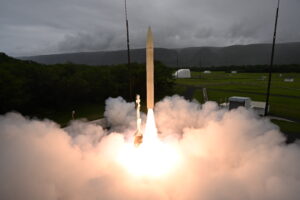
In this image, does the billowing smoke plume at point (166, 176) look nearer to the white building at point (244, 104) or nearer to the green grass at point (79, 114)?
the white building at point (244, 104)

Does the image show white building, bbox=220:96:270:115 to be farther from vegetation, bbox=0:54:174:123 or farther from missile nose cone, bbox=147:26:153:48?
missile nose cone, bbox=147:26:153:48

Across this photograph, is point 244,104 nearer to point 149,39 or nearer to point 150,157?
point 150,157

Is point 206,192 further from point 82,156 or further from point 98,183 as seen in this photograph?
point 82,156

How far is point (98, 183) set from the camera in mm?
13180

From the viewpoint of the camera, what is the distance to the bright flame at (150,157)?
635 inches

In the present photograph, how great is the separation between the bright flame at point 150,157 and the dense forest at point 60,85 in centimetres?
1129

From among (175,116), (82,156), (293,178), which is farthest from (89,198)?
(175,116)

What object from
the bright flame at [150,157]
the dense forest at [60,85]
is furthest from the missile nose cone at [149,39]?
the dense forest at [60,85]

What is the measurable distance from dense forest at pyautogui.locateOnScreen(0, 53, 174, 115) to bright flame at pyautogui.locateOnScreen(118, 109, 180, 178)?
11294 millimetres

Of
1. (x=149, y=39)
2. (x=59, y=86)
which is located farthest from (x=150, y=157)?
(x=59, y=86)

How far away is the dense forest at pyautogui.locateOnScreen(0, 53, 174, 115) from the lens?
27.0 metres

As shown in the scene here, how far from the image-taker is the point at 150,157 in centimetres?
1762

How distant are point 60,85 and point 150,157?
24.5 meters

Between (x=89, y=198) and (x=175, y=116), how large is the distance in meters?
15.9
